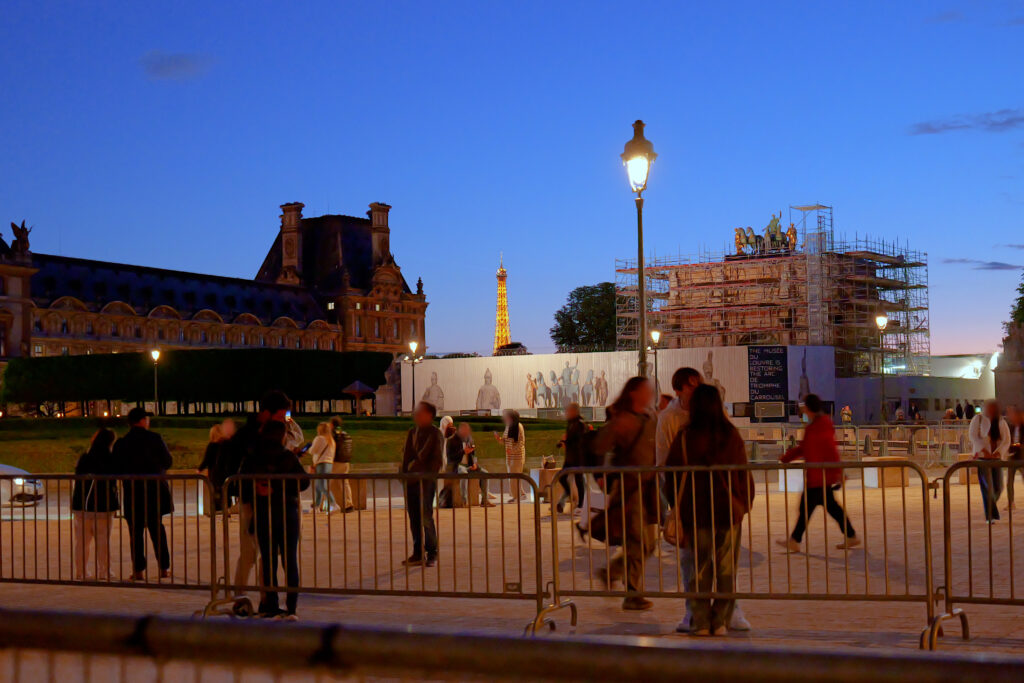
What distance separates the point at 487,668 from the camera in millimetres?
2193

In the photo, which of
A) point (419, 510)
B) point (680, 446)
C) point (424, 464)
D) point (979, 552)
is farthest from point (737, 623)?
point (979, 552)

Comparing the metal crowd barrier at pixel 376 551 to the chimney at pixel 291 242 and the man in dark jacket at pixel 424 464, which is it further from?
the chimney at pixel 291 242

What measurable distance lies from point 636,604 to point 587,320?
117 meters

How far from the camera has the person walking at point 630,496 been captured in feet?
30.3

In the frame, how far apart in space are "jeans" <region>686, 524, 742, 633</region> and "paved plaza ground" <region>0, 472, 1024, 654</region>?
0.16 meters

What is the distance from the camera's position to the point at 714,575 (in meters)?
8.51

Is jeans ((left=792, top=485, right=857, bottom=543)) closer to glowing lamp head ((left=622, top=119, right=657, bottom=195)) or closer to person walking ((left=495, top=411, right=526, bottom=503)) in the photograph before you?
glowing lamp head ((left=622, top=119, right=657, bottom=195))

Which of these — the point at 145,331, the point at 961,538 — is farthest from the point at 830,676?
the point at 145,331

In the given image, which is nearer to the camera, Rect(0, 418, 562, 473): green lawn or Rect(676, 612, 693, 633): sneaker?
Rect(676, 612, 693, 633): sneaker

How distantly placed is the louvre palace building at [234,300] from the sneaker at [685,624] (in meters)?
99.8

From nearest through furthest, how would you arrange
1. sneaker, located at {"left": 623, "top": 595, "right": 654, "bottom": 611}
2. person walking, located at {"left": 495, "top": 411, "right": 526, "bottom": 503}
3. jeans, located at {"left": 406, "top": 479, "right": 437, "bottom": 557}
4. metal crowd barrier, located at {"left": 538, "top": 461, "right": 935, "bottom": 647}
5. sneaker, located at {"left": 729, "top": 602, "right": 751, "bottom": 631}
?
1. metal crowd barrier, located at {"left": 538, "top": 461, "right": 935, "bottom": 647}
2. sneaker, located at {"left": 729, "top": 602, "right": 751, "bottom": 631}
3. sneaker, located at {"left": 623, "top": 595, "right": 654, "bottom": 611}
4. jeans, located at {"left": 406, "top": 479, "right": 437, "bottom": 557}
5. person walking, located at {"left": 495, "top": 411, "right": 526, "bottom": 503}

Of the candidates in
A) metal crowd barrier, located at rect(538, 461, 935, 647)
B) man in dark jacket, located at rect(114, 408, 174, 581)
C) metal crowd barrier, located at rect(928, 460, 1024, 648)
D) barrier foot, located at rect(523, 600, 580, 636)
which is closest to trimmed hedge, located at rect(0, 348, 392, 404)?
metal crowd barrier, located at rect(928, 460, 1024, 648)

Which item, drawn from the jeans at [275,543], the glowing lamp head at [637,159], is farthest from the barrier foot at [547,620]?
the glowing lamp head at [637,159]

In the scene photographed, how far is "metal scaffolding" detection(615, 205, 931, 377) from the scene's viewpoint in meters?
79.5
